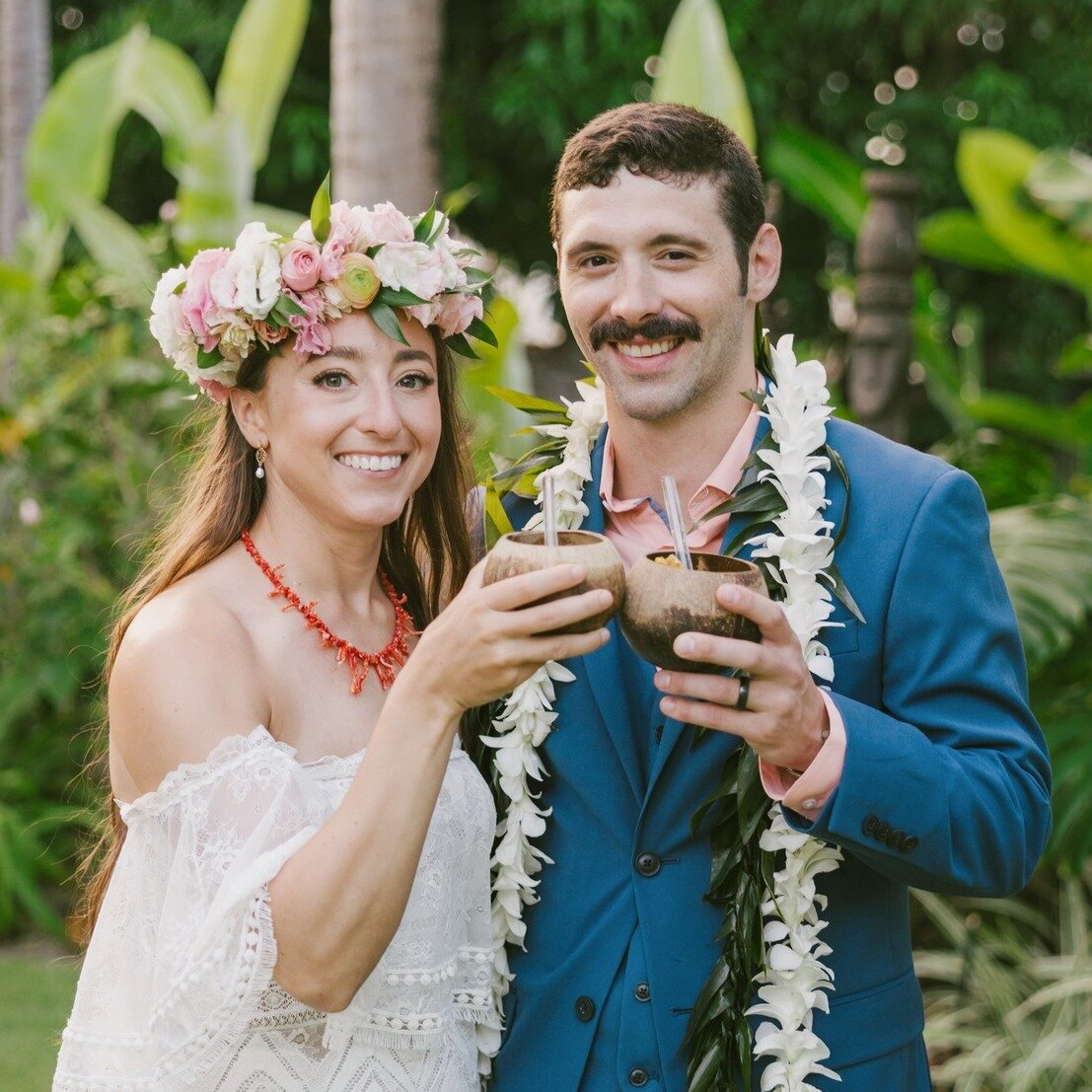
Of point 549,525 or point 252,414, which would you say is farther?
point 252,414

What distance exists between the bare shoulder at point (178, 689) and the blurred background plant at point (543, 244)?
1083 mm

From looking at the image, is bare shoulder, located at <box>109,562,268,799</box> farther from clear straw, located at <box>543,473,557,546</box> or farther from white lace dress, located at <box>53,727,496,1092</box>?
clear straw, located at <box>543,473,557,546</box>

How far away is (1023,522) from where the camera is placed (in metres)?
5.55

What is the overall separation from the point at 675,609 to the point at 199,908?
1.00 meters

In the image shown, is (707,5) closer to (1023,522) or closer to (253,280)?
(1023,522)

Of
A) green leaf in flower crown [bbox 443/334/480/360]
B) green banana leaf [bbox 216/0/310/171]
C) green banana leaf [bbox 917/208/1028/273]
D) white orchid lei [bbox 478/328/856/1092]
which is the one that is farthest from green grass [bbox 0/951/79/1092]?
green banana leaf [bbox 917/208/1028/273]

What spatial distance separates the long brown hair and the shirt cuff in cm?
112

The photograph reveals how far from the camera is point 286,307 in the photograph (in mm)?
2682

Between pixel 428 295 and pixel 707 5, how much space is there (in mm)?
4880

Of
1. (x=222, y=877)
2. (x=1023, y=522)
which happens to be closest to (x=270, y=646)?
(x=222, y=877)

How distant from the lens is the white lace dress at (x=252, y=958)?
234 cm

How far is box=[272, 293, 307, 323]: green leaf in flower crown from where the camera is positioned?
2.68 meters

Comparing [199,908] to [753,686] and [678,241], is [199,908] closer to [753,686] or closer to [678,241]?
[753,686]

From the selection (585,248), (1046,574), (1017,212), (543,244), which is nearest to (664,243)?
(585,248)
